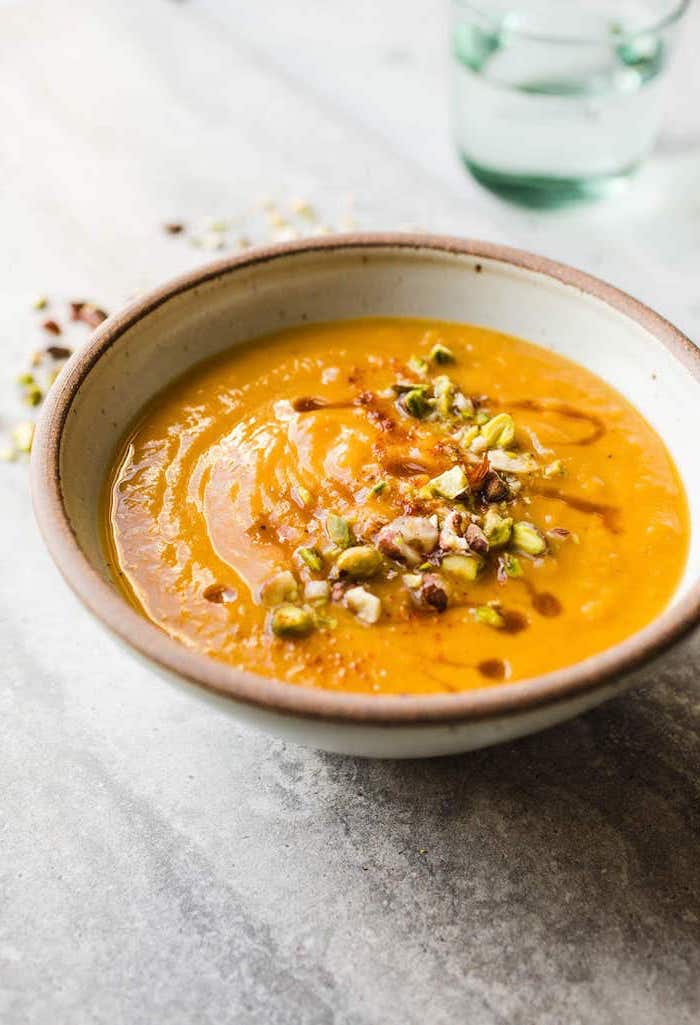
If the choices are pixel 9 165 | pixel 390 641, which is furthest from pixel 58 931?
pixel 9 165

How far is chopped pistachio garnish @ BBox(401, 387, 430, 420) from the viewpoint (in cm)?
227

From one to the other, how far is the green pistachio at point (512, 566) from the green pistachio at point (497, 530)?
0.09ft

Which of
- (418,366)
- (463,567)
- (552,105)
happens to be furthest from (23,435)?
(552,105)

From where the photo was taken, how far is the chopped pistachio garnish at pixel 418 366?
2.39 meters

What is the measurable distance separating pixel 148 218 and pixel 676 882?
2275 mm

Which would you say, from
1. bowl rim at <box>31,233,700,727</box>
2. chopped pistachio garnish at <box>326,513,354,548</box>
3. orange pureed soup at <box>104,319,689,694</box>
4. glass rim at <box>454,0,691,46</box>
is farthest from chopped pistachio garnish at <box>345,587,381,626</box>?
glass rim at <box>454,0,691,46</box>

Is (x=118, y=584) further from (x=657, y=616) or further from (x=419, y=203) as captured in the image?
(x=419, y=203)

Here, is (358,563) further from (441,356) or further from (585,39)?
(585,39)

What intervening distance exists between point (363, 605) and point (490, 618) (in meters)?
0.21

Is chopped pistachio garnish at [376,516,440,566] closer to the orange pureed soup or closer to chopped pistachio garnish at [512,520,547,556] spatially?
the orange pureed soup

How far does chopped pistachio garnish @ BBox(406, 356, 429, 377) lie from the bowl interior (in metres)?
0.16

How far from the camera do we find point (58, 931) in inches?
73.2

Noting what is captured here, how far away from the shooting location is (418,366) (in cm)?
240

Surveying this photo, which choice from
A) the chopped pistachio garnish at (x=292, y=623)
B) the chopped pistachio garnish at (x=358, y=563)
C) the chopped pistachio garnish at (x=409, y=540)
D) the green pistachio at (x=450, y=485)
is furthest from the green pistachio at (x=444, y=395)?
the chopped pistachio garnish at (x=292, y=623)
